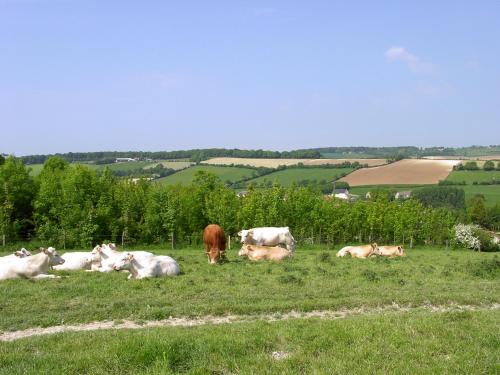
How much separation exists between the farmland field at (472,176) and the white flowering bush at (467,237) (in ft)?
147

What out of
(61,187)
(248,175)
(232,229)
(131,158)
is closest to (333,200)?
(232,229)

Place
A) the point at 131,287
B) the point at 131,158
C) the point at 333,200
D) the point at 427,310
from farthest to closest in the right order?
1. the point at 131,158
2. the point at 333,200
3. the point at 131,287
4. the point at 427,310

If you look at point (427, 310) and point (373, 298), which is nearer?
point (427, 310)

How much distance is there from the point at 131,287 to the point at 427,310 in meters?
8.31

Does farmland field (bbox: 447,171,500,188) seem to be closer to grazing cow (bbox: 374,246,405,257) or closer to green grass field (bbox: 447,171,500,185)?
green grass field (bbox: 447,171,500,185)

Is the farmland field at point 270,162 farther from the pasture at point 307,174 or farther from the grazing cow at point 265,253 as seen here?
the grazing cow at point 265,253

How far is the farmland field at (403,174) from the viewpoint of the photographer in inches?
3868

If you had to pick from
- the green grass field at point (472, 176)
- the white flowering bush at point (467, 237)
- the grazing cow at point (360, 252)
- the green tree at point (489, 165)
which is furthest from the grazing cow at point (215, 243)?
the green tree at point (489, 165)

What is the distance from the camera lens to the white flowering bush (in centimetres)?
5744

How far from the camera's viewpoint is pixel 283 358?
26.0 feet

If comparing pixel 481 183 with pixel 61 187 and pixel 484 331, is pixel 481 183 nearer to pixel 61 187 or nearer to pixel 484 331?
pixel 61 187

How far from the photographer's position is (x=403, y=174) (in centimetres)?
10244

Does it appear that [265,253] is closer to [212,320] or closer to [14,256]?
[14,256]

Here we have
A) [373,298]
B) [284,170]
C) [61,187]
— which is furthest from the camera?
[284,170]
